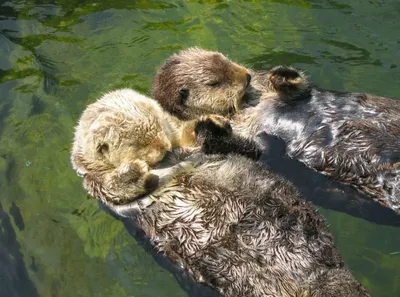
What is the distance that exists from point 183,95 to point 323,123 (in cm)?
124

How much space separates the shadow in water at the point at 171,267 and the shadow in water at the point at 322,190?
1244 mm

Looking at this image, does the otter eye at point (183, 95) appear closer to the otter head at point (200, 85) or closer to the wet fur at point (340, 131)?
the otter head at point (200, 85)

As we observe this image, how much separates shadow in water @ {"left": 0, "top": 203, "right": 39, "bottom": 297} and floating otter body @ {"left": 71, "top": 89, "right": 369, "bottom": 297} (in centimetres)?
112

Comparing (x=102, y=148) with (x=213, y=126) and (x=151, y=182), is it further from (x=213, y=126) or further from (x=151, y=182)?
(x=213, y=126)

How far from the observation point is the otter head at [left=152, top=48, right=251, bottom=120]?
4.84m

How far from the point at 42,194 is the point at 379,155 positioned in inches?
127

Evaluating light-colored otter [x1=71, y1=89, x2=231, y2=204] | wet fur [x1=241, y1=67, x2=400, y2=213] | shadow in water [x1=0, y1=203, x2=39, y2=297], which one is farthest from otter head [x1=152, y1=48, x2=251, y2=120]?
shadow in water [x1=0, y1=203, x2=39, y2=297]

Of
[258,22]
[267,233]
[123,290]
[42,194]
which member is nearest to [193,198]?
[267,233]

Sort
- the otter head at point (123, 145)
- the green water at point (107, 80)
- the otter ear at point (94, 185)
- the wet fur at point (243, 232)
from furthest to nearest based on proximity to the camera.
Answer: the green water at point (107, 80)
the otter ear at point (94, 185)
the otter head at point (123, 145)
the wet fur at point (243, 232)

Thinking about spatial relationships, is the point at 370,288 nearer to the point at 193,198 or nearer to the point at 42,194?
the point at 193,198

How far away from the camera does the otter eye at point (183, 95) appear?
486 centimetres

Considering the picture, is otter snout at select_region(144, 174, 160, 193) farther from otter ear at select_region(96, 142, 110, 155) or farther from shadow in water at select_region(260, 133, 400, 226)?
shadow in water at select_region(260, 133, 400, 226)

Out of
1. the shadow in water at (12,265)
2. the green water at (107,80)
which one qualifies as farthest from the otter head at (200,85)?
the shadow in water at (12,265)

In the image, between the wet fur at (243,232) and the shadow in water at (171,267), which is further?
the shadow in water at (171,267)
